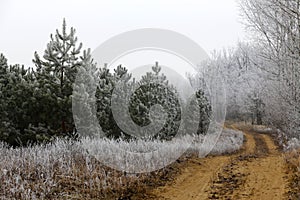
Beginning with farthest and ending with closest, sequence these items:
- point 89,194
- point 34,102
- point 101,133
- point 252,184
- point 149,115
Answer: point 149,115 < point 101,133 < point 34,102 < point 252,184 < point 89,194

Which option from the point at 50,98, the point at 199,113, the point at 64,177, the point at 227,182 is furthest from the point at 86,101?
the point at 199,113

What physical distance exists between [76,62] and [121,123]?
15.3 ft

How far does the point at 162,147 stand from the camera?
1127 centimetres

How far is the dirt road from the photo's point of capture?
7425mm

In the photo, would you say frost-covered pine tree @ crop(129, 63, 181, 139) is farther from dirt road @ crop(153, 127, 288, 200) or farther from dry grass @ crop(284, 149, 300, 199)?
dry grass @ crop(284, 149, 300, 199)

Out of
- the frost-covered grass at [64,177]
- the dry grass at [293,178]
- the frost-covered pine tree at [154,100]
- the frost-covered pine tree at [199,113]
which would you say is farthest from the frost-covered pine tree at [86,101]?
the frost-covered pine tree at [199,113]

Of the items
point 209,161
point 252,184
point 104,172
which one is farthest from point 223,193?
point 209,161

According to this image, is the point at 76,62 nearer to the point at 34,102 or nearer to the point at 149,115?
the point at 34,102

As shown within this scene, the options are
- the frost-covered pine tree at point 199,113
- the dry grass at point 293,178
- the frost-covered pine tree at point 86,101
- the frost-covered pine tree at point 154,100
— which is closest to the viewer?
the dry grass at point 293,178

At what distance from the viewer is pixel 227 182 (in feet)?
28.7

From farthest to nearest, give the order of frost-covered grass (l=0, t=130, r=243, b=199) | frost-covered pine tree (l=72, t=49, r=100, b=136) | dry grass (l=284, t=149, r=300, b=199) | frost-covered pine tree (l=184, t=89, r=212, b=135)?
frost-covered pine tree (l=184, t=89, r=212, b=135), frost-covered pine tree (l=72, t=49, r=100, b=136), dry grass (l=284, t=149, r=300, b=199), frost-covered grass (l=0, t=130, r=243, b=199)

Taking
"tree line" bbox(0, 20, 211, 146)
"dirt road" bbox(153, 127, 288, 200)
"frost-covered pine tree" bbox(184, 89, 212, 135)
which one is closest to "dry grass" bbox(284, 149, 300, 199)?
"dirt road" bbox(153, 127, 288, 200)

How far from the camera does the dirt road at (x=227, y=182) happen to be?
7425 mm

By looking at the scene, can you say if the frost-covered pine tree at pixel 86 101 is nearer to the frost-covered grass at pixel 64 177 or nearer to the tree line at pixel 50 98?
the tree line at pixel 50 98
